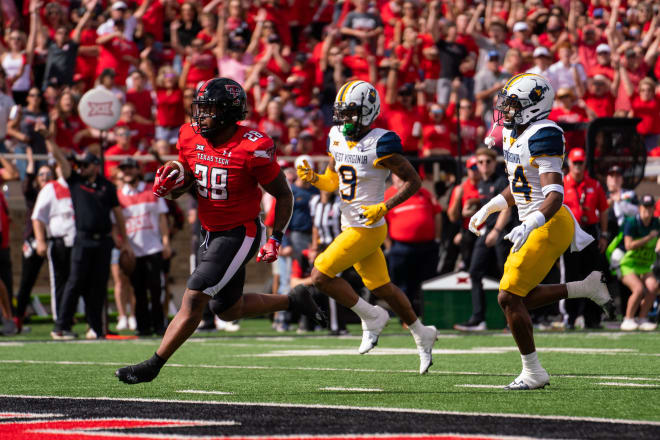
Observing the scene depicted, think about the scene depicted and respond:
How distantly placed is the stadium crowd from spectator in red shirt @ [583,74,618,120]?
0.07 ft

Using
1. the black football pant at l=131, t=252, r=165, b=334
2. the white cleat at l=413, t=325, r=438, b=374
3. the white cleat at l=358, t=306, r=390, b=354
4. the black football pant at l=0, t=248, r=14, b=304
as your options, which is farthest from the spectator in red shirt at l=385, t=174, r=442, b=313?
the white cleat at l=413, t=325, r=438, b=374

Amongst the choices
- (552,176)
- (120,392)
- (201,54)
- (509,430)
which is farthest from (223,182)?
(201,54)

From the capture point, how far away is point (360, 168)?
8.62m

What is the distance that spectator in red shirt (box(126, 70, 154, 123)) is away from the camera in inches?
658

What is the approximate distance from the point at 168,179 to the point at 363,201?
2.36 meters

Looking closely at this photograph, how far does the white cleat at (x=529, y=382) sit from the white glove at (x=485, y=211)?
35.6 inches

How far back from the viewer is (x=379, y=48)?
18.7m

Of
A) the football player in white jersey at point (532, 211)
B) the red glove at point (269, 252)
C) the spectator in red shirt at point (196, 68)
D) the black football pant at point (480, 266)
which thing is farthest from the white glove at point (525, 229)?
the spectator in red shirt at point (196, 68)

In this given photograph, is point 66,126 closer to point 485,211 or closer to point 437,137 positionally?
point 437,137

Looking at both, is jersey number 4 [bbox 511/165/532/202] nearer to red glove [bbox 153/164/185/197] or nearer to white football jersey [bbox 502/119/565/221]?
white football jersey [bbox 502/119/565/221]

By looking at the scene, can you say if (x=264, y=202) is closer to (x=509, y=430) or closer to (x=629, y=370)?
(x=629, y=370)

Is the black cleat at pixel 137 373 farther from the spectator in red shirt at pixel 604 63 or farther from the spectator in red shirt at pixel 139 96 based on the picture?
the spectator in red shirt at pixel 604 63

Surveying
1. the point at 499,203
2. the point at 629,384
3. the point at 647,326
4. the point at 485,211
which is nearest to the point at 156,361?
the point at 485,211

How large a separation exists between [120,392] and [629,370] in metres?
3.37
